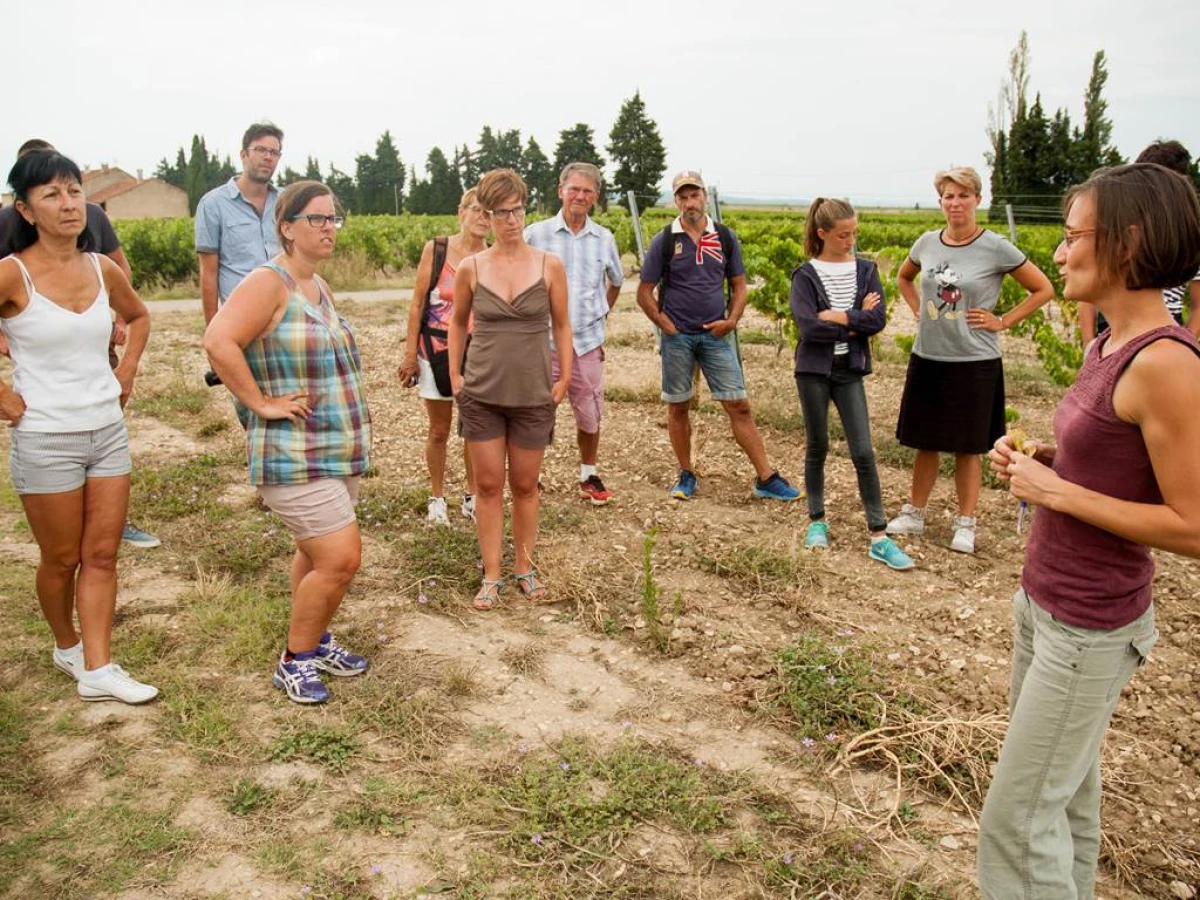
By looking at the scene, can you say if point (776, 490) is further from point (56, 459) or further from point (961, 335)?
point (56, 459)

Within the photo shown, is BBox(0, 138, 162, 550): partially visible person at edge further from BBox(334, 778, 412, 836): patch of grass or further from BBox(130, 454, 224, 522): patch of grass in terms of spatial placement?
BBox(334, 778, 412, 836): patch of grass

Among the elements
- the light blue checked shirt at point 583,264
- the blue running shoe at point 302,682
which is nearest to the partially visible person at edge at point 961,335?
the light blue checked shirt at point 583,264

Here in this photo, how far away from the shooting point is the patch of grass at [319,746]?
127 inches

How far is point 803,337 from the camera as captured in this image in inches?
196

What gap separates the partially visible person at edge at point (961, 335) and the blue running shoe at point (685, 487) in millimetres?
1478

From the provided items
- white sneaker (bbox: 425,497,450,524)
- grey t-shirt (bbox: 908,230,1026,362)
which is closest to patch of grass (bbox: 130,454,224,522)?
white sneaker (bbox: 425,497,450,524)

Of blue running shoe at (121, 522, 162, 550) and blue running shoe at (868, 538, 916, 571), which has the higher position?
blue running shoe at (121, 522, 162, 550)

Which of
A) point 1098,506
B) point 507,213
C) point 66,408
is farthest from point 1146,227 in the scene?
point 66,408

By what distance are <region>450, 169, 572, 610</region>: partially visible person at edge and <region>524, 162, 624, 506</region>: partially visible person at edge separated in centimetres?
107

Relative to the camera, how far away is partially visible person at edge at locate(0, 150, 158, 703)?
10.9 ft

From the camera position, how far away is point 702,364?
19.4ft

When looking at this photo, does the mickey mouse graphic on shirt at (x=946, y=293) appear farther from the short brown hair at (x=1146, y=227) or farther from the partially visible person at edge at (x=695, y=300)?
the short brown hair at (x=1146, y=227)

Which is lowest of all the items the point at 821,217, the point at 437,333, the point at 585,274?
the point at 437,333

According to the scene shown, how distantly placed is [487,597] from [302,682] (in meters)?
1.08
